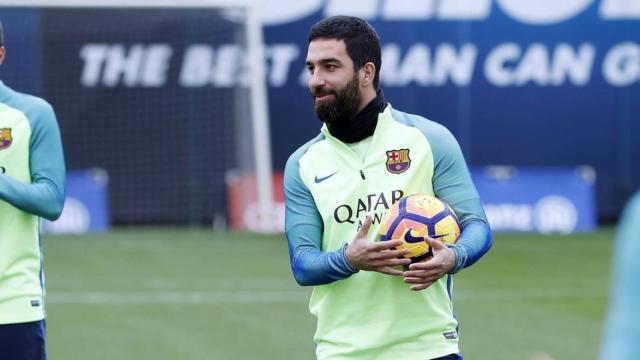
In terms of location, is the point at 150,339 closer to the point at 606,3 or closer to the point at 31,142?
the point at 31,142

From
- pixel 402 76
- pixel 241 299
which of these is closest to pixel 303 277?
pixel 241 299

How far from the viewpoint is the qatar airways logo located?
19.7 meters

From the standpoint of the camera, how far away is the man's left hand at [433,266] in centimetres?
425

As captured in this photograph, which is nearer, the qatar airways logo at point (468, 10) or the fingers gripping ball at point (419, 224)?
the fingers gripping ball at point (419, 224)

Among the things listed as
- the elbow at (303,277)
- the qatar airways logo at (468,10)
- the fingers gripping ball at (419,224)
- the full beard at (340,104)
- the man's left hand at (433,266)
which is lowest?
the elbow at (303,277)

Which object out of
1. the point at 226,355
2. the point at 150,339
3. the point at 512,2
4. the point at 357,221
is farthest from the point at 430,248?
the point at 512,2

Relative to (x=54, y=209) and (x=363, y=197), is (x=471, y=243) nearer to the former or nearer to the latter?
(x=363, y=197)

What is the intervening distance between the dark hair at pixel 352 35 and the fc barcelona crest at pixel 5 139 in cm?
138

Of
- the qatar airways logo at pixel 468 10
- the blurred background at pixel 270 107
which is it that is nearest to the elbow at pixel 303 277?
the blurred background at pixel 270 107

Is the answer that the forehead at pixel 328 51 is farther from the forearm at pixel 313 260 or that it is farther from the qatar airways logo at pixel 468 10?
the qatar airways logo at pixel 468 10

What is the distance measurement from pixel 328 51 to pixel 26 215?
4.93 ft

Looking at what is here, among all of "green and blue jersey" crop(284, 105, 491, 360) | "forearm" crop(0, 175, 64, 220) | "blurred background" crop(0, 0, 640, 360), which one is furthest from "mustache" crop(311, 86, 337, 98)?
"blurred background" crop(0, 0, 640, 360)

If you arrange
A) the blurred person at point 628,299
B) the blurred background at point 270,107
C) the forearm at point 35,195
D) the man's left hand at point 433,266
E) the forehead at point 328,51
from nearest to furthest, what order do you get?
the blurred person at point 628,299
the man's left hand at point 433,266
the forehead at point 328,51
the forearm at point 35,195
the blurred background at point 270,107

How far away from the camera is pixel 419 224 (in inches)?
170
